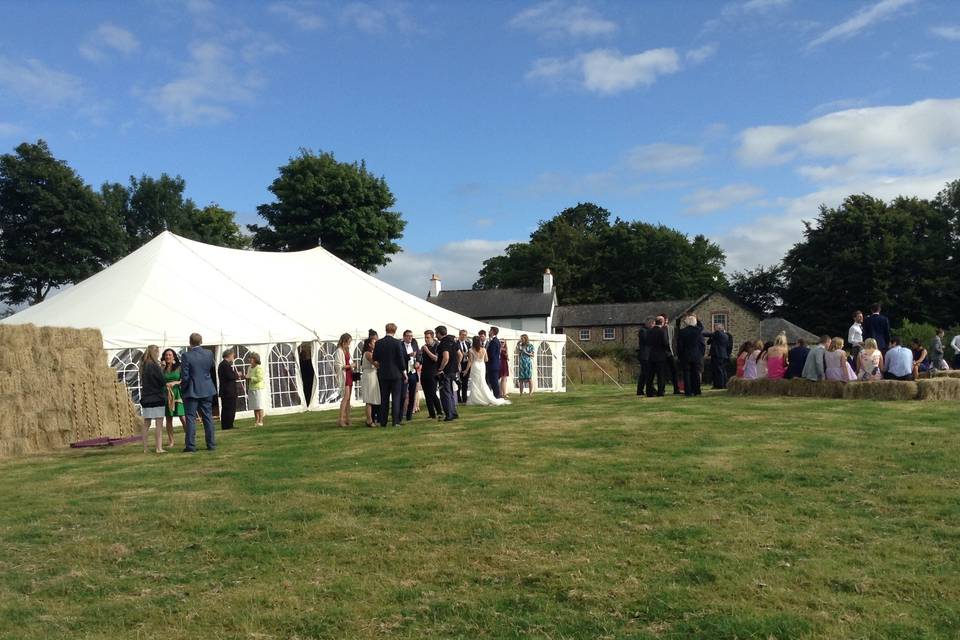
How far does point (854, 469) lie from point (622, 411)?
5.60 m

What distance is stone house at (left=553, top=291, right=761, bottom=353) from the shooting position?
54.4m

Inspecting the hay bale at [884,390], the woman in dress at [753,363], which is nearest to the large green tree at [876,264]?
the woman in dress at [753,363]

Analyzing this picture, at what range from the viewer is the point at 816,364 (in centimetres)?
1488

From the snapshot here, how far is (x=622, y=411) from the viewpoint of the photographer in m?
12.8

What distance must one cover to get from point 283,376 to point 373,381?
6306 mm

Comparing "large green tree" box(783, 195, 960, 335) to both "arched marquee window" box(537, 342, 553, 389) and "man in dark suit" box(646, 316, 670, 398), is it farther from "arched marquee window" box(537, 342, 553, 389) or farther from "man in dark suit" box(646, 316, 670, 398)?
"man in dark suit" box(646, 316, 670, 398)

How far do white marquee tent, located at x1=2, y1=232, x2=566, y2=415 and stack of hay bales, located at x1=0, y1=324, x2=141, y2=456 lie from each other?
2.26m

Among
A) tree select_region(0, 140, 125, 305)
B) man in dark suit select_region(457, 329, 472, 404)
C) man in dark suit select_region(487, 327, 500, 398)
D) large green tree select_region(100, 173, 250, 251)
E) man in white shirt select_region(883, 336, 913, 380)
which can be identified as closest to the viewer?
man in white shirt select_region(883, 336, 913, 380)

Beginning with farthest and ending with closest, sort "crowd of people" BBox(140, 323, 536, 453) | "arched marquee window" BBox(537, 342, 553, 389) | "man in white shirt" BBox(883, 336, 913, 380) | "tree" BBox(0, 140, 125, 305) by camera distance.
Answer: "tree" BBox(0, 140, 125, 305) → "arched marquee window" BBox(537, 342, 553, 389) → "man in white shirt" BBox(883, 336, 913, 380) → "crowd of people" BBox(140, 323, 536, 453)

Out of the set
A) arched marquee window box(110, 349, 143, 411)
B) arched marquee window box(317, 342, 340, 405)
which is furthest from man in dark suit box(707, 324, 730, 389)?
arched marquee window box(110, 349, 143, 411)

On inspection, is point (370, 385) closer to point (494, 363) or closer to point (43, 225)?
point (494, 363)

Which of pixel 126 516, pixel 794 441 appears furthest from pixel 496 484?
pixel 794 441

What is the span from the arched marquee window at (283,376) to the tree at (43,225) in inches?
1085

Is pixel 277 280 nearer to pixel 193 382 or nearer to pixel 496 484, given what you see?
pixel 193 382
